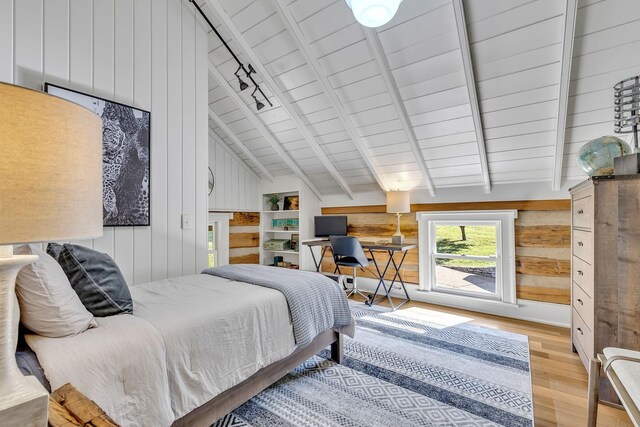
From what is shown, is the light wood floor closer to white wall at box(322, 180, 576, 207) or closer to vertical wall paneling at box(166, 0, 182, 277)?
white wall at box(322, 180, 576, 207)

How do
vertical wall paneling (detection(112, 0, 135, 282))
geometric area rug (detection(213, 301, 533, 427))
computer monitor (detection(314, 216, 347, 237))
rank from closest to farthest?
geometric area rug (detection(213, 301, 533, 427)), vertical wall paneling (detection(112, 0, 135, 282)), computer monitor (detection(314, 216, 347, 237))

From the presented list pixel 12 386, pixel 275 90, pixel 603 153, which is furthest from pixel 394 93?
pixel 12 386

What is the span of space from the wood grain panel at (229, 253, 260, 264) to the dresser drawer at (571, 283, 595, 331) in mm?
Answer: 3945

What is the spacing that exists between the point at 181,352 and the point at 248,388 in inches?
20.2

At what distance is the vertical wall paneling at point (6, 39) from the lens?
166cm

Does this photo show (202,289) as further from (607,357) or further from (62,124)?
(607,357)

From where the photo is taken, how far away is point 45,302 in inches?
40.4

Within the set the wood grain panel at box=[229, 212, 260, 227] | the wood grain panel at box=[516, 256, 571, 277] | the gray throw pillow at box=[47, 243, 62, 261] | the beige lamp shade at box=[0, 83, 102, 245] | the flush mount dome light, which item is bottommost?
the wood grain panel at box=[516, 256, 571, 277]

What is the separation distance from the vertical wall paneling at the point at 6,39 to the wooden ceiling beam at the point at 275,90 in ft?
4.20

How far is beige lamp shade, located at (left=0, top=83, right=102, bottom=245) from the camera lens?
506mm

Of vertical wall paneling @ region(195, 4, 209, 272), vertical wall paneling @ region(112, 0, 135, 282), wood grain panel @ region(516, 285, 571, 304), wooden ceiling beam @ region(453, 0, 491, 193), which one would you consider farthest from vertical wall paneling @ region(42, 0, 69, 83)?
wood grain panel @ region(516, 285, 571, 304)

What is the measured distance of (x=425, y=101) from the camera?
268cm

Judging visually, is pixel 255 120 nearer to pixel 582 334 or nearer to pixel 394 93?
pixel 394 93

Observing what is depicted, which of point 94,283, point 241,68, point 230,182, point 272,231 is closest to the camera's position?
point 94,283
